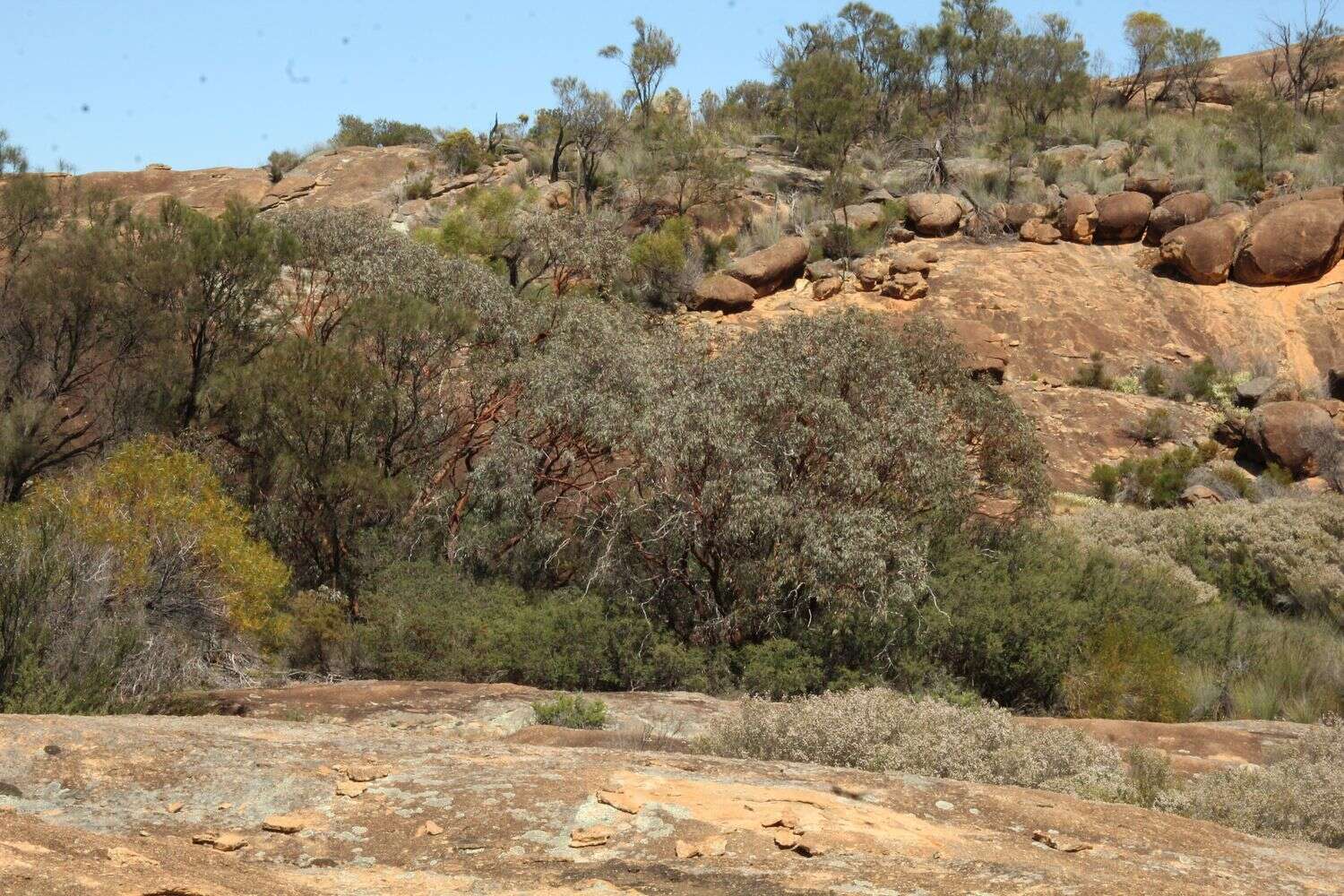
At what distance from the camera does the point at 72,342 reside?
17266 millimetres

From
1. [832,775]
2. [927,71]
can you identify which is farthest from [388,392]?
[927,71]

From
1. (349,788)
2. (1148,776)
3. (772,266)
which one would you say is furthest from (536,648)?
(772,266)

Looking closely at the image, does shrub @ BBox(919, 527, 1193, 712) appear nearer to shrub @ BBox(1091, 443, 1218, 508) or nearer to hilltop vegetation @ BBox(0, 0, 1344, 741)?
hilltop vegetation @ BBox(0, 0, 1344, 741)

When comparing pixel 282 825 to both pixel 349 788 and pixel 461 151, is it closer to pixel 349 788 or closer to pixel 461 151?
pixel 349 788

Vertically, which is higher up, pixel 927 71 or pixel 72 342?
pixel 927 71

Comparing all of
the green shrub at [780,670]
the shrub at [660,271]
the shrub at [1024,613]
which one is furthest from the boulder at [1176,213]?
the green shrub at [780,670]

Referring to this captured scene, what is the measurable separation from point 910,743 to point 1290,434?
20190 millimetres

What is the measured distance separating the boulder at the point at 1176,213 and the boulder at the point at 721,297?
1133 centimetres

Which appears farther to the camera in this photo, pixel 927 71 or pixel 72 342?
pixel 927 71

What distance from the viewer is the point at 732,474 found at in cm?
1405

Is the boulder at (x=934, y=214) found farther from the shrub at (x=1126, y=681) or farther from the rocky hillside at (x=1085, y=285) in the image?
the shrub at (x=1126, y=681)

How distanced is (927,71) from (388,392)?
38331 millimetres

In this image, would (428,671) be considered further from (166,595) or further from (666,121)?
(666,121)

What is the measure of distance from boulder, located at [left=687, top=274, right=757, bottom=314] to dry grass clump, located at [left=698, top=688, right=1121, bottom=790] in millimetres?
Answer: 22024
